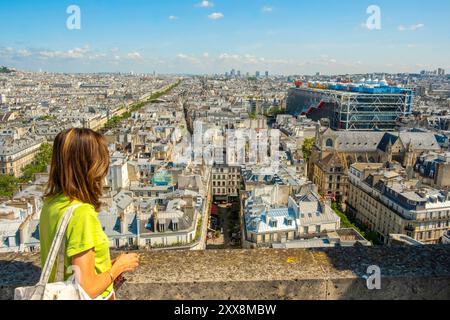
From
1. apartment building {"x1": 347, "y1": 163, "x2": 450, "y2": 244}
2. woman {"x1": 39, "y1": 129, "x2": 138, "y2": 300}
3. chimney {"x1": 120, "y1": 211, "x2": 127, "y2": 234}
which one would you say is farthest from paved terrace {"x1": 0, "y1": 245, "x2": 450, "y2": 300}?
apartment building {"x1": 347, "y1": 163, "x2": 450, "y2": 244}

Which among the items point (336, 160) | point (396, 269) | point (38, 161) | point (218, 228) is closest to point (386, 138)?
point (336, 160)

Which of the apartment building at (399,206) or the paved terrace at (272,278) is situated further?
the apartment building at (399,206)

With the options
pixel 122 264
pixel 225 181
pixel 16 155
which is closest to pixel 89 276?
pixel 122 264

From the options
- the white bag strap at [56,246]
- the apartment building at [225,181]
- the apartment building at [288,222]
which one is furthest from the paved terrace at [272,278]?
the apartment building at [225,181]

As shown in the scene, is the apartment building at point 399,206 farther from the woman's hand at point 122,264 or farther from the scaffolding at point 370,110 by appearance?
the scaffolding at point 370,110

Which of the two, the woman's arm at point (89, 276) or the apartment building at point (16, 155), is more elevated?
the woman's arm at point (89, 276)
